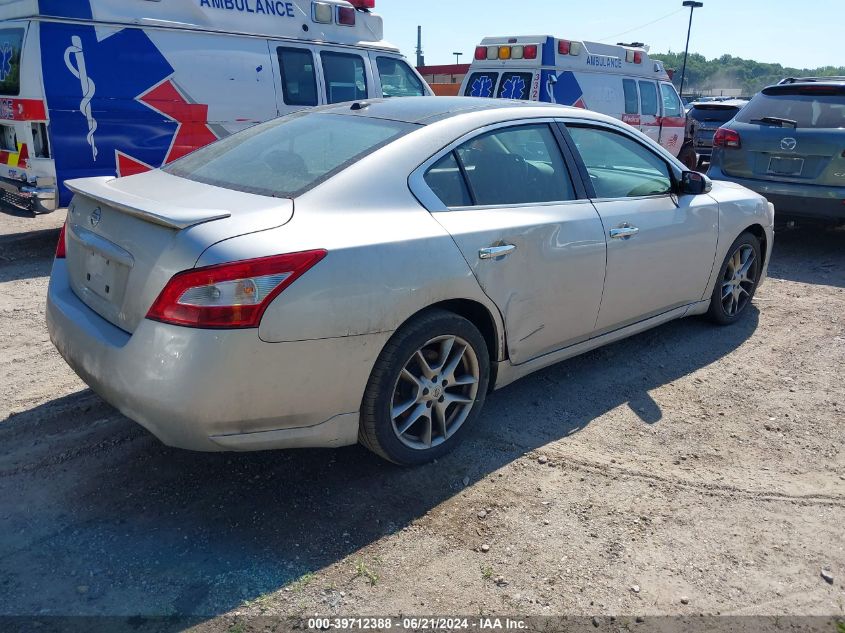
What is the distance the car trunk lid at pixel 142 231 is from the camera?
258 centimetres

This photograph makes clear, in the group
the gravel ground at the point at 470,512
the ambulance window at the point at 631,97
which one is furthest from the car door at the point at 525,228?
the ambulance window at the point at 631,97

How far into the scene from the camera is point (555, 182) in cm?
371

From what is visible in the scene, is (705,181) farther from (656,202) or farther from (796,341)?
(796,341)

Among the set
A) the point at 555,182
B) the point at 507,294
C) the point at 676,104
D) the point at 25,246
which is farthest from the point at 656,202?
the point at 676,104

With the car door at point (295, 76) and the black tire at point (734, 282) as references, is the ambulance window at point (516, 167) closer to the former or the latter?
the black tire at point (734, 282)

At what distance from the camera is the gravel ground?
8.13 ft

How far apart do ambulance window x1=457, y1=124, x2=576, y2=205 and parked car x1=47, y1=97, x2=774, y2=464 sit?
0.01 m

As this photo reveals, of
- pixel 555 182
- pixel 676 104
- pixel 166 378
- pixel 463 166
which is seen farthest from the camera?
pixel 676 104

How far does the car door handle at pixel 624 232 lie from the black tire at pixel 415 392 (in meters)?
1.06

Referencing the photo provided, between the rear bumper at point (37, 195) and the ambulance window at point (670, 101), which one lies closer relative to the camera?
the rear bumper at point (37, 195)

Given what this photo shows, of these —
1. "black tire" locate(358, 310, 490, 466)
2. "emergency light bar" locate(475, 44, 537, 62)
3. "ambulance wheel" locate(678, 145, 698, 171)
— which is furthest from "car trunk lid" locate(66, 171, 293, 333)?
"ambulance wheel" locate(678, 145, 698, 171)

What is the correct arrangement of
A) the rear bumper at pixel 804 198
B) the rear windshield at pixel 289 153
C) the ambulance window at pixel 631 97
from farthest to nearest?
the ambulance window at pixel 631 97 → the rear bumper at pixel 804 198 → the rear windshield at pixel 289 153

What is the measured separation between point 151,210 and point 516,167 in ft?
5.84

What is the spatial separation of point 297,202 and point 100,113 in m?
4.74
